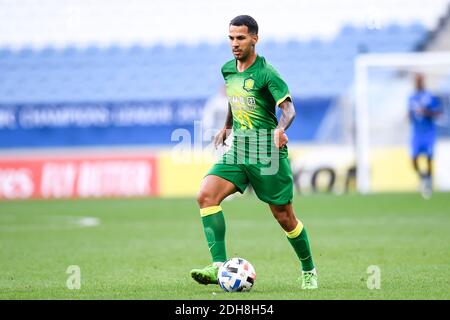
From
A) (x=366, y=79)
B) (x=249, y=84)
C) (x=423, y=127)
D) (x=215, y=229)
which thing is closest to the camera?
(x=249, y=84)

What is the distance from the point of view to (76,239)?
12.8 m

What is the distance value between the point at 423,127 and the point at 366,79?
118 inches

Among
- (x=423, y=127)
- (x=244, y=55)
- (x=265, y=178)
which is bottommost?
(x=423, y=127)

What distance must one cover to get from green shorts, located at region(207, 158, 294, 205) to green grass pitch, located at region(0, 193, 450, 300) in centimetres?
72

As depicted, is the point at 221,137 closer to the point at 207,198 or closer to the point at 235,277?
the point at 207,198

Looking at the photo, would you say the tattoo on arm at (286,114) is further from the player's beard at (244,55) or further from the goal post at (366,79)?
the goal post at (366,79)

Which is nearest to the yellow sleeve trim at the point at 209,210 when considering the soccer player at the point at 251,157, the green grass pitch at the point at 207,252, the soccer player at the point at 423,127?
the soccer player at the point at 251,157

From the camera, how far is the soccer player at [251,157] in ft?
24.1

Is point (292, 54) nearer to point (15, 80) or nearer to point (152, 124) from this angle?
point (152, 124)

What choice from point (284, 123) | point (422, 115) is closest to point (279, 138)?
point (284, 123)

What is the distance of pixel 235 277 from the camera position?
7.08m

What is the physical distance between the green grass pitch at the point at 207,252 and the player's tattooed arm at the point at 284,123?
1.10m
